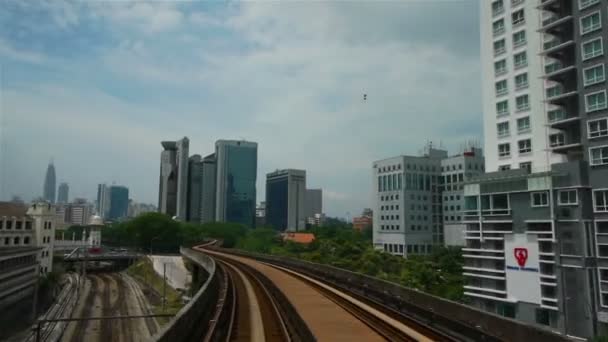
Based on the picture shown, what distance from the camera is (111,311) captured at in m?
62.9

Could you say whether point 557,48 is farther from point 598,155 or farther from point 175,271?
point 175,271

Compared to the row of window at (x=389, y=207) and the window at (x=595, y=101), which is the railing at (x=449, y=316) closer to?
the window at (x=595, y=101)

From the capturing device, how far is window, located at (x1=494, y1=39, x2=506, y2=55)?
A: 5581 centimetres

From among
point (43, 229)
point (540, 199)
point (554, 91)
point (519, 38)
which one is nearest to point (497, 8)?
point (519, 38)

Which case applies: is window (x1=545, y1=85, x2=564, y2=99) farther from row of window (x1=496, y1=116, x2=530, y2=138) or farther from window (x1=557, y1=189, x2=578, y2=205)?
window (x1=557, y1=189, x2=578, y2=205)

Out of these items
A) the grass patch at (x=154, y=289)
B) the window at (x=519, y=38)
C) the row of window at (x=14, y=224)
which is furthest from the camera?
the row of window at (x=14, y=224)

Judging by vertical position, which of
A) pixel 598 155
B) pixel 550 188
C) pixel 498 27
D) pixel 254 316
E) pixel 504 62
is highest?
pixel 498 27

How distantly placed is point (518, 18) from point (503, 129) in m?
14.3

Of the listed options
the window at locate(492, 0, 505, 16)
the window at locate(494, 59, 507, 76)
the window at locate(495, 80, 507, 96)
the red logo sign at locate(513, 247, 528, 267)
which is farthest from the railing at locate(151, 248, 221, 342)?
the window at locate(492, 0, 505, 16)

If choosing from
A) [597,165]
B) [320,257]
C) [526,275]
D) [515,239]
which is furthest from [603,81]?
[320,257]

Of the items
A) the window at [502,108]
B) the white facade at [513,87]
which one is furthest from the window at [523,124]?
the window at [502,108]

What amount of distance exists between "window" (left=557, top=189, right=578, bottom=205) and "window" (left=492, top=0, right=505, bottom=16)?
27.3 meters

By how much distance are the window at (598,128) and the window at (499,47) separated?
17.8 meters

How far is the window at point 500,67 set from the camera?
5544 centimetres
